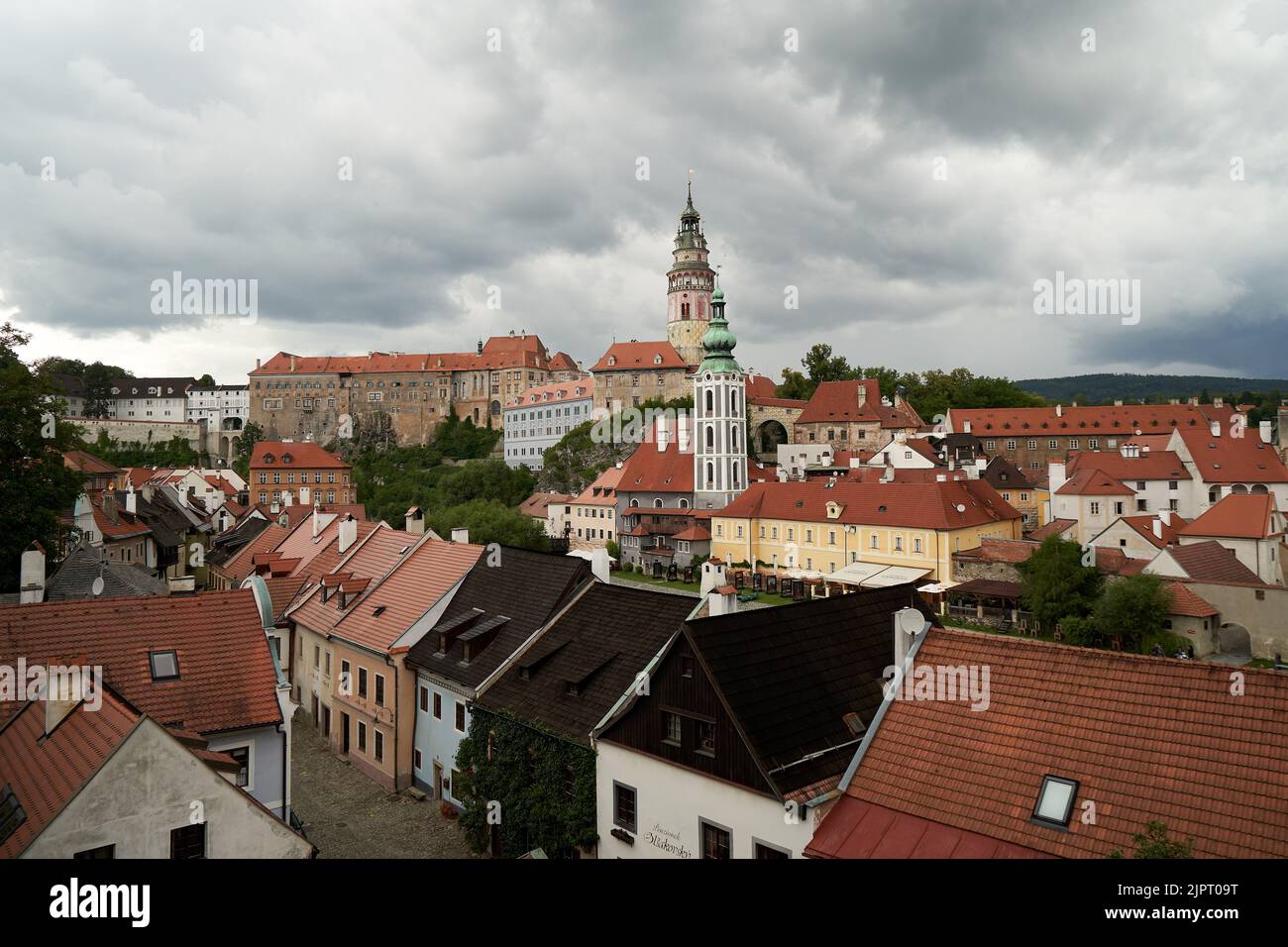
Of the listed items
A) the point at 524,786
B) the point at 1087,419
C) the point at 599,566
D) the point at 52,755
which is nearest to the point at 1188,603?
the point at 599,566

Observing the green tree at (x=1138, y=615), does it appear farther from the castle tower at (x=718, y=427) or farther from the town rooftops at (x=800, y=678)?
the castle tower at (x=718, y=427)

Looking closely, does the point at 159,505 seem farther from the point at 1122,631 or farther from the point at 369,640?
the point at 1122,631

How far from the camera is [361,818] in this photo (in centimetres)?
1936

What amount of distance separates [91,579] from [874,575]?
128ft

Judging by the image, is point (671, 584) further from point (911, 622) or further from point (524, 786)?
point (911, 622)

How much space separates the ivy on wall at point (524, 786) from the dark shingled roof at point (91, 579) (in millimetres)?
14879

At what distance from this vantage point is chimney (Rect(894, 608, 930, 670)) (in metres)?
13.1

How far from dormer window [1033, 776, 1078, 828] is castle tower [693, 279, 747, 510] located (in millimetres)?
58502

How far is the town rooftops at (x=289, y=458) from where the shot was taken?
8281cm

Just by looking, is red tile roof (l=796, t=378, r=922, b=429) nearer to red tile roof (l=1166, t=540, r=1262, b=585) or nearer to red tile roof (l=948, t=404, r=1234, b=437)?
red tile roof (l=948, t=404, r=1234, b=437)

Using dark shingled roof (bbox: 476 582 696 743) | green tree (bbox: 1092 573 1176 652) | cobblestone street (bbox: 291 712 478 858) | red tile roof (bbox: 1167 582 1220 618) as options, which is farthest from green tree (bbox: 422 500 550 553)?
red tile roof (bbox: 1167 582 1220 618)

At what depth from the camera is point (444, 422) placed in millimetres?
121312

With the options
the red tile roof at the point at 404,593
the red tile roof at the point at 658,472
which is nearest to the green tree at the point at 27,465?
the red tile roof at the point at 404,593

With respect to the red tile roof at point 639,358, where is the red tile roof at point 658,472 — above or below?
below
